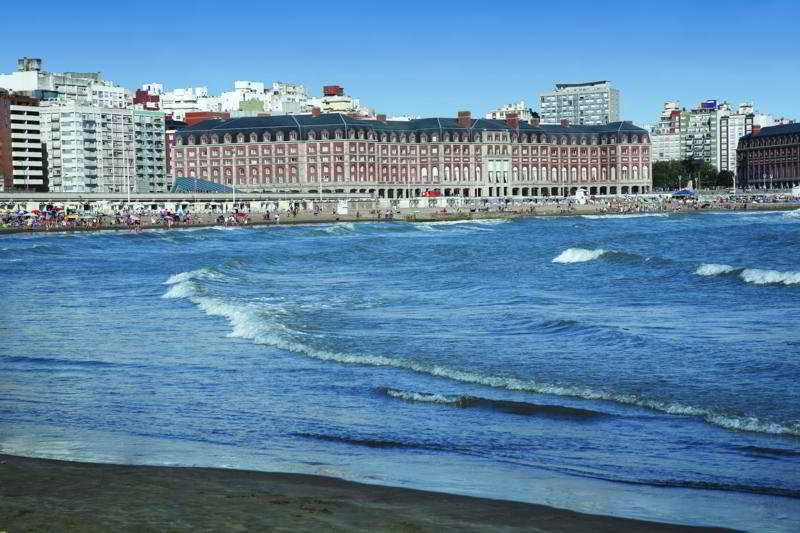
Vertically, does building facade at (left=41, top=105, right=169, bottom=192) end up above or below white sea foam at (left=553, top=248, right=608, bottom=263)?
above

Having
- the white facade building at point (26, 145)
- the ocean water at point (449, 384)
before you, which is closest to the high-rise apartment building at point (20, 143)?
the white facade building at point (26, 145)

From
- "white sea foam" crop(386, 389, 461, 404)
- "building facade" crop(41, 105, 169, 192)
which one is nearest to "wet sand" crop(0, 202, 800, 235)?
"building facade" crop(41, 105, 169, 192)

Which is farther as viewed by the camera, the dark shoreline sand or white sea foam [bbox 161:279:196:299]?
white sea foam [bbox 161:279:196:299]

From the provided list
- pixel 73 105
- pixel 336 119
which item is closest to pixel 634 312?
pixel 336 119

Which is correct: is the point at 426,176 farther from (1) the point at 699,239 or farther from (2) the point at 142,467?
(2) the point at 142,467

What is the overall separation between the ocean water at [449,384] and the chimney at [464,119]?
13255 cm

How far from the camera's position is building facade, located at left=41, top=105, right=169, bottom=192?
→ 170500 mm

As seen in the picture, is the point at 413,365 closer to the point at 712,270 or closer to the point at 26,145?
the point at 712,270

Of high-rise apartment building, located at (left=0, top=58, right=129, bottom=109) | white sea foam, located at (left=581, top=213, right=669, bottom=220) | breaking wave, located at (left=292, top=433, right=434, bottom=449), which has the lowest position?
white sea foam, located at (left=581, top=213, right=669, bottom=220)

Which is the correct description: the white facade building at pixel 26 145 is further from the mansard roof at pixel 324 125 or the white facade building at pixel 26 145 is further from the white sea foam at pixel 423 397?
the white sea foam at pixel 423 397

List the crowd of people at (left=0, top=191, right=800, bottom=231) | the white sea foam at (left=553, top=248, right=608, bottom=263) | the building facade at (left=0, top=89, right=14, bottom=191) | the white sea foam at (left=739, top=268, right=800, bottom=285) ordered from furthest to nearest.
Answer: the building facade at (left=0, top=89, right=14, bottom=191), the crowd of people at (left=0, top=191, right=800, bottom=231), the white sea foam at (left=553, top=248, right=608, bottom=263), the white sea foam at (left=739, top=268, right=800, bottom=285)

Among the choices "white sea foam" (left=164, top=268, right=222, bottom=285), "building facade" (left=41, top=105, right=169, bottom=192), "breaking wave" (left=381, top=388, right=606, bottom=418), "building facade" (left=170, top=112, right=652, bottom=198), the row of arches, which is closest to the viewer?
"breaking wave" (left=381, top=388, right=606, bottom=418)

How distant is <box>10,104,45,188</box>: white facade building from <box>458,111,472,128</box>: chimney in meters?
56.3

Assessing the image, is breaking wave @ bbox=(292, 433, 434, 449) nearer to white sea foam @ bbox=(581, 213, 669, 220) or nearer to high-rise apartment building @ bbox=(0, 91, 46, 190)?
white sea foam @ bbox=(581, 213, 669, 220)
